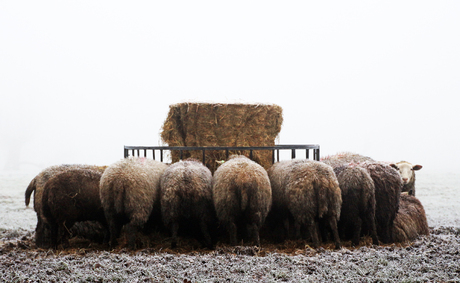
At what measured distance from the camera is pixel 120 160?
16.6 ft

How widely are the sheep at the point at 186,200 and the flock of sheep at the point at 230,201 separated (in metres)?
0.01

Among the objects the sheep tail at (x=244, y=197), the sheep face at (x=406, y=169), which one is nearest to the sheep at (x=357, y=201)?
the sheep tail at (x=244, y=197)

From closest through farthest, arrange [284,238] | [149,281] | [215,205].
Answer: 1. [149,281]
2. [215,205]
3. [284,238]

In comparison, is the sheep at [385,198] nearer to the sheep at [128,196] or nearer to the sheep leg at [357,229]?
the sheep leg at [357,229]

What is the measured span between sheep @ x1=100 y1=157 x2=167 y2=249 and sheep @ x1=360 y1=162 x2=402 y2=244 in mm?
2806

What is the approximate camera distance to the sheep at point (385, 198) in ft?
16.9

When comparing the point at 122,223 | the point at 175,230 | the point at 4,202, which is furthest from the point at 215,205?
the point at 4,202

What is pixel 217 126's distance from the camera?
7.01 meters

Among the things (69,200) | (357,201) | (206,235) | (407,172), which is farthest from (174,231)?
(407,172)

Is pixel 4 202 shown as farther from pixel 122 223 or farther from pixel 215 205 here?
pixel 215 205

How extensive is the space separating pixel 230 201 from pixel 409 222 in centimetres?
278

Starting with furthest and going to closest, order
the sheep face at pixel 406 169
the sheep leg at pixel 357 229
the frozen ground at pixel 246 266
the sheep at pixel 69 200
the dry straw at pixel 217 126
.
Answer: the sheep face at pixel 406 169
the dry straw at pixel 217 126
the sheep leg at pixel 357 229
the sheep at pixel 69 200
the frozen ground at pixel 246 266

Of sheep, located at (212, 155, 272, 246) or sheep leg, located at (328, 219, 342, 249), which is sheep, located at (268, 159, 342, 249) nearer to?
sheep leg, located at (328, 219, 342, 249)

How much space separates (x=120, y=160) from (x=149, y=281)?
2.14 m
